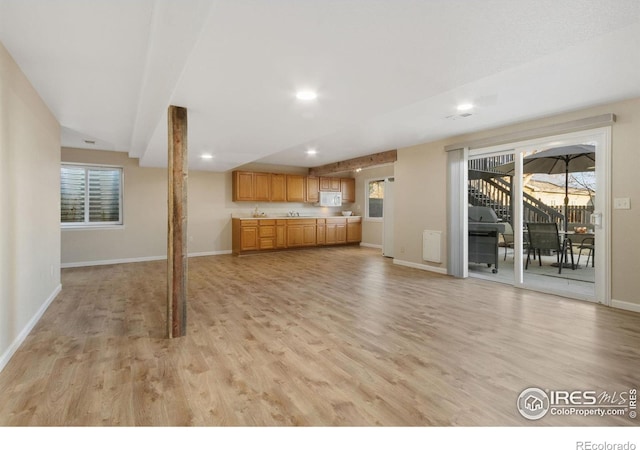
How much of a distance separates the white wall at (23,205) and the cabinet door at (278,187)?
195 inches

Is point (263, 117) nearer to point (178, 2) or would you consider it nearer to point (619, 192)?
point (178, 2)

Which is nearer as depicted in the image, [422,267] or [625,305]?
[625,305]

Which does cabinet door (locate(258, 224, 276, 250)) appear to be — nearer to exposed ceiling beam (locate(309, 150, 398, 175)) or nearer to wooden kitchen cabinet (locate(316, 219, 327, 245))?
wooden kitchen cabinet (locate(316, 219, 327, 245))

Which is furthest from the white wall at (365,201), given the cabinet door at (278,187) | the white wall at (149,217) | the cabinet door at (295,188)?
the white wall at (149,217)

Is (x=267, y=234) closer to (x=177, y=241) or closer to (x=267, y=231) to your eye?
(x=267, y=231)

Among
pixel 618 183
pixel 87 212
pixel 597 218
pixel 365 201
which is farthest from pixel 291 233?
pixel 618 183

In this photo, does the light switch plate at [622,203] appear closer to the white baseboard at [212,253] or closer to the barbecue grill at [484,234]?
the barbecue grill at [484,234]

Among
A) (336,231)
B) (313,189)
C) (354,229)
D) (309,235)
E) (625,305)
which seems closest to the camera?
(625,305)

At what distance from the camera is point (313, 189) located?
9.09 metres

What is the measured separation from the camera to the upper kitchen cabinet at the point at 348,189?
32.1 feet

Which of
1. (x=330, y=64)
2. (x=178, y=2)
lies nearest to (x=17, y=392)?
(x=178, y=2)

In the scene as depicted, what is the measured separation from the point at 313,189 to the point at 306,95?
6.33m

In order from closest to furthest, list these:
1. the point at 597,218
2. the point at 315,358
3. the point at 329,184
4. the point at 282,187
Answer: the point at 315,358
the point at 597,218
the point at 282,187
the point at 329,184
